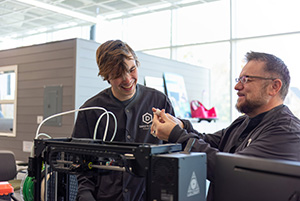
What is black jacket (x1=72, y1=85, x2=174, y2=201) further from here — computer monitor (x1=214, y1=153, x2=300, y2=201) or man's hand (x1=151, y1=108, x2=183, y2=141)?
computer monitor (x1=214, y1=153, x2=300, y2=201)

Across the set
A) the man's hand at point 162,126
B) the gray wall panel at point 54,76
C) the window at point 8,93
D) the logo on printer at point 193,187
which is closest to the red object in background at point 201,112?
the gray wall panel at point 54,76

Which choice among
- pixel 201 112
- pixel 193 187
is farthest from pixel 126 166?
pixel 201 112

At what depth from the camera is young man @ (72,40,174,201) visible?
1.49m

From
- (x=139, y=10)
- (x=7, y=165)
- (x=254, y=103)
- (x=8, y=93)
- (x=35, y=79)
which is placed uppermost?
(x=139, y=10)

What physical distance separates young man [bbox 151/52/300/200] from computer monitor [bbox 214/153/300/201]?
0.40 meters

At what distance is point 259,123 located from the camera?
1404 mm

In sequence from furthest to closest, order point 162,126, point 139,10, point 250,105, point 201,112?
point 139,10 → point 201,112 → point 250,105 → point 162,126

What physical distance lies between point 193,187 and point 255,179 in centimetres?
19

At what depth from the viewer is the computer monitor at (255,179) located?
73 cm

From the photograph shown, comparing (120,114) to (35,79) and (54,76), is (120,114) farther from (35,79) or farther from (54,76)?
(35,79)

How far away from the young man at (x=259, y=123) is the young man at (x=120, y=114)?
198 millimetres

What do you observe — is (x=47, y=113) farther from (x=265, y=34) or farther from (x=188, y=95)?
(x=265, y=34)

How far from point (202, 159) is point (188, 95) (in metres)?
3.95

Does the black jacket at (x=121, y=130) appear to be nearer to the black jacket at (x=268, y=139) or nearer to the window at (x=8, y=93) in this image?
the black jacket at (x=268, y=139)
